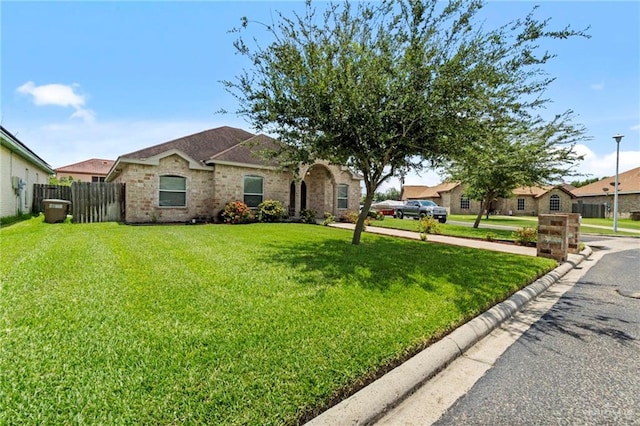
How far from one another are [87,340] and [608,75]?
1373cm

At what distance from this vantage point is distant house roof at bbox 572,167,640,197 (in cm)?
3366

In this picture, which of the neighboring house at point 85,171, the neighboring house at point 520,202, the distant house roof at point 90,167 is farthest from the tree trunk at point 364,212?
the distant house roof at point 90,167

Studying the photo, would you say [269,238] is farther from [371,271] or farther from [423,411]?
[423,411]

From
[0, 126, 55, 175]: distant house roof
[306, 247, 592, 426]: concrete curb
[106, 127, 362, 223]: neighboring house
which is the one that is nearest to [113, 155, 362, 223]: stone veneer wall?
[106, 127, 362, 223]: neighboring house

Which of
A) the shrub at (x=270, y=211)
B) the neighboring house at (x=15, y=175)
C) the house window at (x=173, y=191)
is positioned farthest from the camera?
the shrub at (x=270, y=211)

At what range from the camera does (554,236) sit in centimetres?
834

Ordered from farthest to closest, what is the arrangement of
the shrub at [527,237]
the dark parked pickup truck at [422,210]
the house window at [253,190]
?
the dark parked pickup truck at [422,210], the house window at [253,190], the shrub at [527,237]

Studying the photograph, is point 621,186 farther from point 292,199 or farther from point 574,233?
point 292,199

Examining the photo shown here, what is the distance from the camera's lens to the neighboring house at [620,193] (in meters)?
33.2

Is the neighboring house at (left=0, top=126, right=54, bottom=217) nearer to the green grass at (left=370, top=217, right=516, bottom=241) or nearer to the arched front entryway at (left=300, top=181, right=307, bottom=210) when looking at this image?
the arched front entryway at (left=300, top=181, right=307, bottom=210)

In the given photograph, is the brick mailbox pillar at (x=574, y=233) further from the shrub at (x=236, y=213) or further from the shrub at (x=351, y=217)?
the shrub at (x=236, y=213)

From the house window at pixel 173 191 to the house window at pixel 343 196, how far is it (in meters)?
9.56

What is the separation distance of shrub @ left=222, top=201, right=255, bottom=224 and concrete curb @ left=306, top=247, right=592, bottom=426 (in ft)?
40.7

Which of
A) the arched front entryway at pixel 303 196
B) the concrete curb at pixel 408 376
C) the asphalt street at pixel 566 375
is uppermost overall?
the arched front entryway at pixel 303 196
